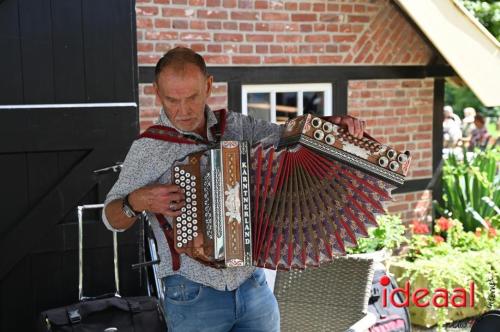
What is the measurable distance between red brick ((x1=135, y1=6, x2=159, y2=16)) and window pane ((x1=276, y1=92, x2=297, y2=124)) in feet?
3.71

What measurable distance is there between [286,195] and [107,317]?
4.85ft

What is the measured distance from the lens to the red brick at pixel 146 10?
4551 millimetres

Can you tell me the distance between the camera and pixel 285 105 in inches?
211

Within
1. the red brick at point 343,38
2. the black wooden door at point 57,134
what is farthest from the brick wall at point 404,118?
the black wooden door at point 57,134

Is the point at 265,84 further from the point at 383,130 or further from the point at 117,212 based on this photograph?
the point at 117,212

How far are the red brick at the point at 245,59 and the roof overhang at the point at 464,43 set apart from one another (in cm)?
105

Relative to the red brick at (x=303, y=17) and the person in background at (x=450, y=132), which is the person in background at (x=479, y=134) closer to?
the person in background at (x=450, y=132)

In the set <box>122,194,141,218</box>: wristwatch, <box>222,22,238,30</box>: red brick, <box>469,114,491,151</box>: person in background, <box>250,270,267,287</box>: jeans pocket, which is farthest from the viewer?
<box>469,114,491,151</box>: person in background

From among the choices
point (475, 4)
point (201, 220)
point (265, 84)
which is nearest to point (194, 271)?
point (201, 220)

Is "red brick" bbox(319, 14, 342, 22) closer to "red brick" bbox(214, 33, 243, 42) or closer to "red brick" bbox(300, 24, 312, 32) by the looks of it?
"red brick" bbox(300, 24, 312, 32)

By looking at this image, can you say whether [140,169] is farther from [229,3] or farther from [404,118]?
[404,118]

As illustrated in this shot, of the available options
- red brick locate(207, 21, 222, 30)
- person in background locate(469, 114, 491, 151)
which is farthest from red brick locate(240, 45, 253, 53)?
person in background locate(469, 114, 491, 151)

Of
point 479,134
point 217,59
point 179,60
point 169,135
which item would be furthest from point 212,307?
point 479,134

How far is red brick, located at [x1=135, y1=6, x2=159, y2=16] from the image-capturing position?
455cm
